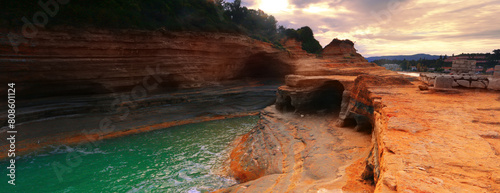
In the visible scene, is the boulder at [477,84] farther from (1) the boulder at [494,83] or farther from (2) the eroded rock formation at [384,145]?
(2) the eroded rock formation at [384,145]

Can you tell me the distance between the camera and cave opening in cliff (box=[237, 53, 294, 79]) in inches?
808

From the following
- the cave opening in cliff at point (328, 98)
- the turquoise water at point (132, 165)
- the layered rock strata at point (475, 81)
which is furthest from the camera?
the cave opening in cliff at point (328, 98)

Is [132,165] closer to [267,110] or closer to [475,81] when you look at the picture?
[267,110]

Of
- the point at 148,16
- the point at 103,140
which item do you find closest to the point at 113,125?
the point at 103,140

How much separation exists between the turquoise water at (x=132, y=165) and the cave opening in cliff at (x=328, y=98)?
16.1 feet

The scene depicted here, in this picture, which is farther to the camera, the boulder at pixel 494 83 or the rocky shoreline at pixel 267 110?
→ the boulder at pixel 494 83

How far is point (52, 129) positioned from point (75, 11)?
5747 millimetres

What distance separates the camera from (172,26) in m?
14.6

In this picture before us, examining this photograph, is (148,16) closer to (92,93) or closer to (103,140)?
(92,93)

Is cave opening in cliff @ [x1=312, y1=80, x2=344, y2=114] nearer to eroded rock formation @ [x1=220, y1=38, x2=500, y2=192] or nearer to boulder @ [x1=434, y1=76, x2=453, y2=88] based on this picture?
eroded rock formation @ [x1=220, y1=38, x2=500, y2=192]

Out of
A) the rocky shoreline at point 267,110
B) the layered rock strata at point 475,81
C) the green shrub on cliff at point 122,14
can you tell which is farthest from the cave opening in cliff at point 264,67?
the layered rock strata at point 475,81

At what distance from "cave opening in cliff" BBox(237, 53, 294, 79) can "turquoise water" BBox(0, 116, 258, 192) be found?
32.5ft

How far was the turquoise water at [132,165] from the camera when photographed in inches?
281

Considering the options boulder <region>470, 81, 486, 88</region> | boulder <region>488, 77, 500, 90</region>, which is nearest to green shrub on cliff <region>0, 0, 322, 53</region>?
boulder <region>470, 81, 486, 88</region>
